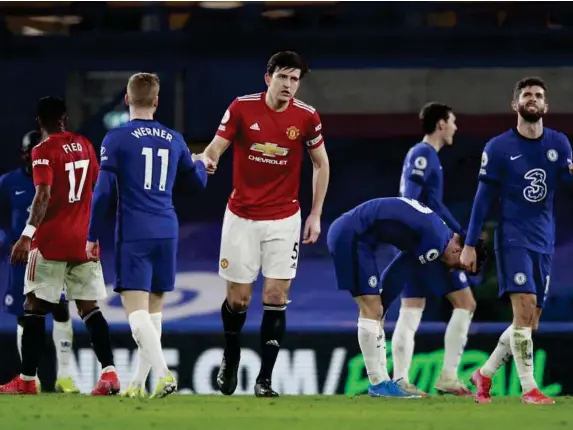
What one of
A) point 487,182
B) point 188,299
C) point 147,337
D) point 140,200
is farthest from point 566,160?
point 188,299

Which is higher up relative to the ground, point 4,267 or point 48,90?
point 48,90

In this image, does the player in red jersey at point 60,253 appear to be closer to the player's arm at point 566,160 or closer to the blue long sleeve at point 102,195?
the blue long sleeve at point 102,195

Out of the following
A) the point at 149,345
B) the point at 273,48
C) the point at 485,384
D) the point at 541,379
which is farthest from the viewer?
the point at 273,48

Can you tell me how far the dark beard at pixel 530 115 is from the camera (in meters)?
10.1

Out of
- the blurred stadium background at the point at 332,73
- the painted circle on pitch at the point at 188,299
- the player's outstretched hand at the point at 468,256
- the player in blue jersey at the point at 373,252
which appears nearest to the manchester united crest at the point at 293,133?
the player in blue jersey at the point at 373,252

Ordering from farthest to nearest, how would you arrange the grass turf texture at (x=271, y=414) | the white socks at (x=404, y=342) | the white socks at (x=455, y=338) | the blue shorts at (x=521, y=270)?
the white socks at (x=455, y=338) < the white socks at (x=404, y=342) < the blue shorts at (x=521, y=270) < the grass turf texture at (x=271, y=414)

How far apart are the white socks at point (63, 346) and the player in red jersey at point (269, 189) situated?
6.08ft

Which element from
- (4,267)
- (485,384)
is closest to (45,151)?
Result: (485,384)

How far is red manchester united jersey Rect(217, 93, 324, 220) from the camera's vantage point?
411 inches

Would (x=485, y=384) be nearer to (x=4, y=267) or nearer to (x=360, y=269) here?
(x=360, y=269)

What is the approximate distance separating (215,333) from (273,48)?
8.36ft

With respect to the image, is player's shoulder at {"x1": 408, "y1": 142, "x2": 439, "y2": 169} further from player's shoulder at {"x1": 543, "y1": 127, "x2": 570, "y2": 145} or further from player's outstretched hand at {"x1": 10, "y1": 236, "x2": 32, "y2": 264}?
player's outstretched hand at {"x1": 10, "y1": 236, "x2": 32, "y2": 264}

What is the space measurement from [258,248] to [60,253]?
1.25 metres

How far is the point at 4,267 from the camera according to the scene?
16.1 meters
